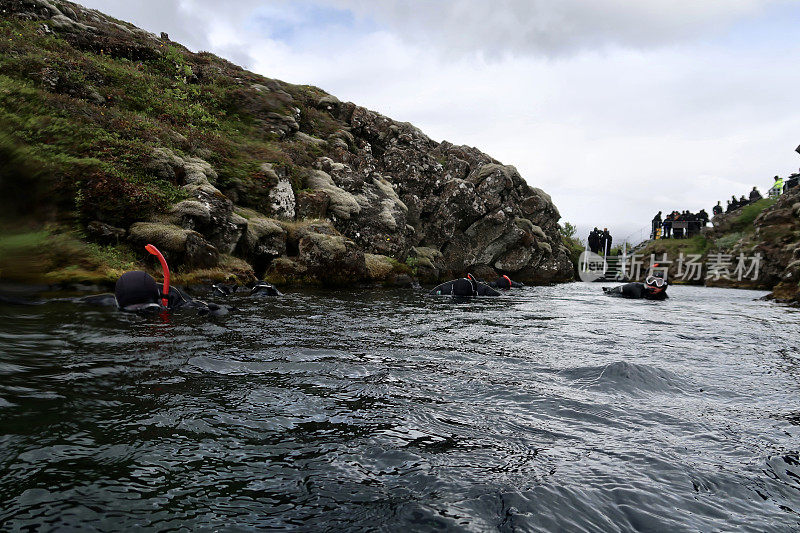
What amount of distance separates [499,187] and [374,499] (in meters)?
35.0

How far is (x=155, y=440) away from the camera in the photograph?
3260 mm

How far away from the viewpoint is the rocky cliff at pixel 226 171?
582 inches

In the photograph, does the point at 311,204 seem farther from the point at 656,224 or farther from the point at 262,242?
the point at 656,224

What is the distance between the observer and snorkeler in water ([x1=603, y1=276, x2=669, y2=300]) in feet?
69.4

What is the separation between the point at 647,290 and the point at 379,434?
22434 millimetres

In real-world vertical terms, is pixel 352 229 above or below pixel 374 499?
above

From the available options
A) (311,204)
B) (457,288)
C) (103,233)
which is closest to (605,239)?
(457,288)

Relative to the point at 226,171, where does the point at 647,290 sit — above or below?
below

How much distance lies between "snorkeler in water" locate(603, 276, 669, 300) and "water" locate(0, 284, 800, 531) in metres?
14.7

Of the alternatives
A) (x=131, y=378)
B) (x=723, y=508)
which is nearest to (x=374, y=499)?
(x=723, y=508)

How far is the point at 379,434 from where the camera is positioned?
3.71 meters

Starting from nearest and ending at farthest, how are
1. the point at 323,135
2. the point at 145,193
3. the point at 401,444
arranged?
1. the point at 401,444
2. the point at 145,193
3. the point at 323,135

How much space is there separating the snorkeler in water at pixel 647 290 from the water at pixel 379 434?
48.1ft

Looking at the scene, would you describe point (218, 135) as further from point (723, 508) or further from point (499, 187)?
point (723, 508)
